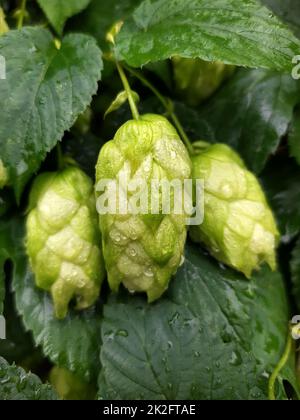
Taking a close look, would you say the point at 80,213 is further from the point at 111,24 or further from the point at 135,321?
the point at 111,24

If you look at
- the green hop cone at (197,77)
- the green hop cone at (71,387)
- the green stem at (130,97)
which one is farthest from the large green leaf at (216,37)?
the green hop cone at (71,387)

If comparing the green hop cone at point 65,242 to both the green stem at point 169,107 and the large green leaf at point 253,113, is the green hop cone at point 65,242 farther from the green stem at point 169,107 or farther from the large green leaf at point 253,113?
the large green leaf at point 253,113

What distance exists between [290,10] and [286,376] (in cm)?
60

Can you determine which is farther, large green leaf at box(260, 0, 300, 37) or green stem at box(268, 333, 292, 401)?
large green leaf at box(260, 0, 300, 37)

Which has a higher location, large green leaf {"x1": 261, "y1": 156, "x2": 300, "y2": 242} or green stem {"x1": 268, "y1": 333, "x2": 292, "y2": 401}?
large green leaf {"x1": 261, "y1": 156, "x2": 300, "y2": 242}

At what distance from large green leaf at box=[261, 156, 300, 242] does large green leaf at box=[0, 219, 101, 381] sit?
349 millimetres

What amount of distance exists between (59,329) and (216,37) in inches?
17.9

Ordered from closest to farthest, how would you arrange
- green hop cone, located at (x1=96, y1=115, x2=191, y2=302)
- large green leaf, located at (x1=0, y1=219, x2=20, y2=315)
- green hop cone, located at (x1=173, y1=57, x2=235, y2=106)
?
1. green hop cone, located at (x1=96, y1=115, x2=191, y2=302)
2. large green leaf, located at (x1=0, y1=219, x2=20, y2=315)
3. green hop cone, located at (x1=173, y1=57, x2=235, y2=106)

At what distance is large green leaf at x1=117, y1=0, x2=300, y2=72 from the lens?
0.86 meters

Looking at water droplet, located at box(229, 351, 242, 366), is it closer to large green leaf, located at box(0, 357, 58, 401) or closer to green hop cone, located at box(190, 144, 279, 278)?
green hop cone, located at box(190, 144, 279, 278)

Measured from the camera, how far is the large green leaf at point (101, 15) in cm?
111

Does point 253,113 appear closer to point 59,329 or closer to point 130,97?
point 130,97

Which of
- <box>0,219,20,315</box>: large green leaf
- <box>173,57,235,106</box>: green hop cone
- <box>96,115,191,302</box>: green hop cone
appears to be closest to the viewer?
<box>96,115,191,302</box>: green hop cone

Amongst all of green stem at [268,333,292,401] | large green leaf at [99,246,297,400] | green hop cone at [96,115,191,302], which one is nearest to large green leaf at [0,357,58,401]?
large green leaf at [99,246,297,400]
